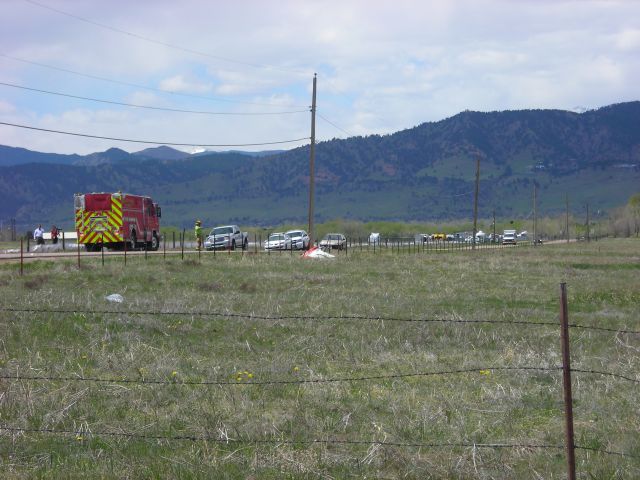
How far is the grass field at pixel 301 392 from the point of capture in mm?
8297

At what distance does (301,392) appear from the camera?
10758 millimetres

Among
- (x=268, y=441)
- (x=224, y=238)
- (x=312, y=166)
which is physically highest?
(x=312, y=166)

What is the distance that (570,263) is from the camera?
47406 mm

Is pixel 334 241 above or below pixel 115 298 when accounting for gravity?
below

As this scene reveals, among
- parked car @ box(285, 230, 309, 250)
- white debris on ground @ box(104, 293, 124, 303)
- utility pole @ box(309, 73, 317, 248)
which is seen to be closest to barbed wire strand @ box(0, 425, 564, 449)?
white debris on ground @ box(104, 293, 124, 303)

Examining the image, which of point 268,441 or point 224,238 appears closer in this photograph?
point 268,441

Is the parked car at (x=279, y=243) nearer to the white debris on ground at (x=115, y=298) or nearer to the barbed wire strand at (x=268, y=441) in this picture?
the white debris on ground at (x=115, y=298)

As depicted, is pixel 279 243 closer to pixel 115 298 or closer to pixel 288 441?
pixel 115 298

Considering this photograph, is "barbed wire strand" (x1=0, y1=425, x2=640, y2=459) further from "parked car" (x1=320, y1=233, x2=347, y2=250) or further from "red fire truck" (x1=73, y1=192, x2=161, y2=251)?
"parked car" (x1=320, y1=233, x2=347, y2=250)

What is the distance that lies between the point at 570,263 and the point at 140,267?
26.1 metres

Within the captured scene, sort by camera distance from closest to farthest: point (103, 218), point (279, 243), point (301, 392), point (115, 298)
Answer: point (301, 392) < point (115, 298) < point (103, 218) < point (279, 243)

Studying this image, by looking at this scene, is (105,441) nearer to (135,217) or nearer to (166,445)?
(166,445)

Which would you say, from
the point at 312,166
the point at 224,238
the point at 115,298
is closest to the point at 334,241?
the point at 224,238

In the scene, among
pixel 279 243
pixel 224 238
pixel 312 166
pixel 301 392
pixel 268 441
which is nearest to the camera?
pixel 268 441
